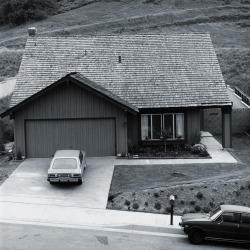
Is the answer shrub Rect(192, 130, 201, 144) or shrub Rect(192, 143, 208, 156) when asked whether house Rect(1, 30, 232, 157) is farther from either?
shrub Rect(192, 143, 208, 156)

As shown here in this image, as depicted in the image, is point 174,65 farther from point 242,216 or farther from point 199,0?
point 199,0

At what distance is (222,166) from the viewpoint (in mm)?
26031

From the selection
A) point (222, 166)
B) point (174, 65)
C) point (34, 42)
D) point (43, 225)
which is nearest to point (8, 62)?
point (34, 42)

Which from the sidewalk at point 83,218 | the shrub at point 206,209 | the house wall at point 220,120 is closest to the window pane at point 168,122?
the house wall at point 220,120

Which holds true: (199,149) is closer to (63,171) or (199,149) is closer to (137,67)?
(137,67)

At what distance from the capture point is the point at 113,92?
29641 mm

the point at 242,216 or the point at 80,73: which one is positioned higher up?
the point at 80,73

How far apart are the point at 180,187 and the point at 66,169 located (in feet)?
16.1

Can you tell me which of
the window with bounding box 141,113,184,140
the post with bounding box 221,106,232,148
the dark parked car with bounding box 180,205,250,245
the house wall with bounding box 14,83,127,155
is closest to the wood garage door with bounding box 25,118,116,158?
the house wall with bounding box 14,83,127,155

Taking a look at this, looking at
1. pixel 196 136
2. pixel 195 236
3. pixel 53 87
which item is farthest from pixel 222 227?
pixel 53 87

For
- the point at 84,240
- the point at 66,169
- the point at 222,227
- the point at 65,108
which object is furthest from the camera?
the point at 65,108

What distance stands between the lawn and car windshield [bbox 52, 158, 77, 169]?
1948 millimetres

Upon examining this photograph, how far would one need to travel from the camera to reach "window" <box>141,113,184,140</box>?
29891 mm

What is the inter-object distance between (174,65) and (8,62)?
27.5 meters
